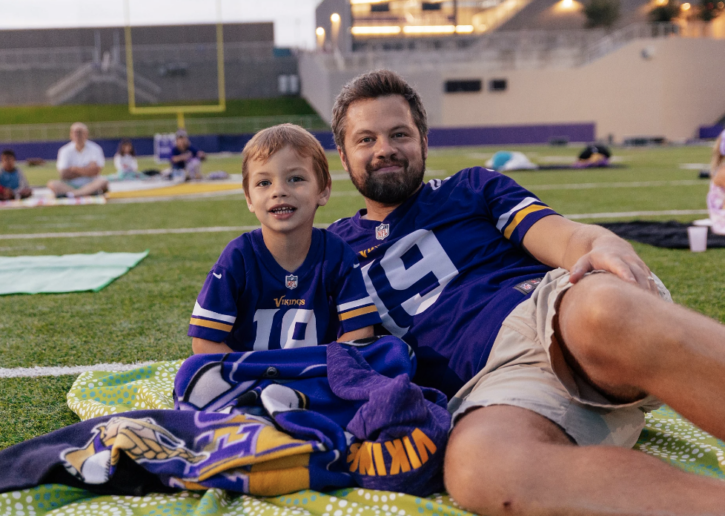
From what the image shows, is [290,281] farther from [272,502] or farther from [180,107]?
[180,107]

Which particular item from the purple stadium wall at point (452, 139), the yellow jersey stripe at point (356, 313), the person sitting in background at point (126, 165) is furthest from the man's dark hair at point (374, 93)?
the purple stadium wall at point (452, 139)

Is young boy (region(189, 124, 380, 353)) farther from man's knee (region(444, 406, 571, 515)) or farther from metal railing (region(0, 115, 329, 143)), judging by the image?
metal railing (region(0, 115, 329, 143))

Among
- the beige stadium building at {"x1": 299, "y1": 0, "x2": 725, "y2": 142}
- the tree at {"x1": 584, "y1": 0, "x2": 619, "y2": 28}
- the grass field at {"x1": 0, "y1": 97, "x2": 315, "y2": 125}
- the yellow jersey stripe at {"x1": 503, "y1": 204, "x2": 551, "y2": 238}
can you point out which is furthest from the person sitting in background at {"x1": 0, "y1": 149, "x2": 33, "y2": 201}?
the tree at {"x1": 584, "y1": 0, "x2": 619, "y2": 28}

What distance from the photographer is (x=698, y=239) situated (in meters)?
4.82

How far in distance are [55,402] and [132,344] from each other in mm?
768

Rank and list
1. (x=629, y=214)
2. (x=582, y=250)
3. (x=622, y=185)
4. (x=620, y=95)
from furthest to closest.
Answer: (x=620, y=95)
(x=622, y=185)
(x=629, y=214)
(x=582, y=250)

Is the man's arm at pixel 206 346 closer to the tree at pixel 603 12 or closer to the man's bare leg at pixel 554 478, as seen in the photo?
the man's bare leg at pixel 554 478

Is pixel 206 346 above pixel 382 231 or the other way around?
the other way around

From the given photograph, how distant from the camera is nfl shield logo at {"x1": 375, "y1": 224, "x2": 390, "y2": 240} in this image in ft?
7.24

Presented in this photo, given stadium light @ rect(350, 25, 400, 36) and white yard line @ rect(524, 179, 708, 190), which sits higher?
stadium light @ rect(350, 25, 400, 36)

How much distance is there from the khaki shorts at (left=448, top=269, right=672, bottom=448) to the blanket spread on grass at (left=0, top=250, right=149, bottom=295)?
3.12 metres

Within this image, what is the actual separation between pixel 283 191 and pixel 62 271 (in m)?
3.28

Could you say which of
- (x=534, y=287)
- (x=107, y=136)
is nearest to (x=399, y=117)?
(x=534, y=287)

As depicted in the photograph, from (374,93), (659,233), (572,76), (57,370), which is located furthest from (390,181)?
(572,76)
